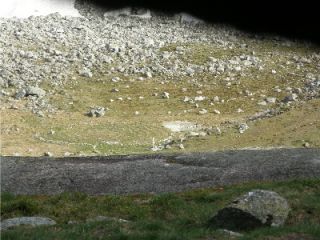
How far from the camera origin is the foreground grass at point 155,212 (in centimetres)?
1745

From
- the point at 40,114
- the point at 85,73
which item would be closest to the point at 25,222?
the point at 40,114

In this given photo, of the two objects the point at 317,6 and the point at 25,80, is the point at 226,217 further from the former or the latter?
the point at 317,6

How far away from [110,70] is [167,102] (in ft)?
43.8

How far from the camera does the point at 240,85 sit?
248 feet

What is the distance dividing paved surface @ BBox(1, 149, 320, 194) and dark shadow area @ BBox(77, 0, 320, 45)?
67610mm

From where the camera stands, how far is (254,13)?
107375mm

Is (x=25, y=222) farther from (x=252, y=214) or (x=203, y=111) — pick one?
(x=203, y=111)

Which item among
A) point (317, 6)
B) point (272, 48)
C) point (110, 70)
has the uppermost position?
point (317, 6)

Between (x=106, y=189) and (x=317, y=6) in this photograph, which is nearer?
(x=106, y=189)

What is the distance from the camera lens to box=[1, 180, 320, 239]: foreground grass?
17.5 m

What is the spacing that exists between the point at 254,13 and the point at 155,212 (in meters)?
88.0

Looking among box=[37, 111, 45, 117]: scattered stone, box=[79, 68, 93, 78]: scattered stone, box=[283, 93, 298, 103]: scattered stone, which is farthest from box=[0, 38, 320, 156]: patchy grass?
box=[283, 93, 298, 103]: scattered stone

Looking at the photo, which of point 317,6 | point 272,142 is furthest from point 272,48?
point 272,142

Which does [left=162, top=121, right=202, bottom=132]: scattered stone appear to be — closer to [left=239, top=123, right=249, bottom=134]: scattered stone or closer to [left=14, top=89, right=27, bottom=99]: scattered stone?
[left=239, top=123, right=249, bottom=134]: scattered stone
